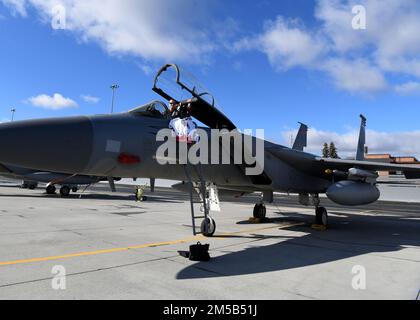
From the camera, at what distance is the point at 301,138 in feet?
48.4

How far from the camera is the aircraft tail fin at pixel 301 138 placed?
14656 millimetres

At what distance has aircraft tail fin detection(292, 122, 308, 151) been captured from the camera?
14.7m

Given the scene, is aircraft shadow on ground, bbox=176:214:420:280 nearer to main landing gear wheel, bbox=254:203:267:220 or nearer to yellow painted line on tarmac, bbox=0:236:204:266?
yellow painted line on tarmac, bbox=0:236:204:266

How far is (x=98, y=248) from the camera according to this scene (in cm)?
624

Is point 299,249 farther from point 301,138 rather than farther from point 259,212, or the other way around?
point 301,138

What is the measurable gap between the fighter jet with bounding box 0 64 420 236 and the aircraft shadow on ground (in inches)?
36.7

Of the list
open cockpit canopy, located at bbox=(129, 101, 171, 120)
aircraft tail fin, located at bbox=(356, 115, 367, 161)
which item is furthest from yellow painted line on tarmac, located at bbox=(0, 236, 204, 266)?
aircraft tail fin, located at bbox=(356, 115, 367, 161)

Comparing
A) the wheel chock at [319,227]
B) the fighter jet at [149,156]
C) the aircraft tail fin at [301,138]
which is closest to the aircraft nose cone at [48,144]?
the fighter jet at [149,156]

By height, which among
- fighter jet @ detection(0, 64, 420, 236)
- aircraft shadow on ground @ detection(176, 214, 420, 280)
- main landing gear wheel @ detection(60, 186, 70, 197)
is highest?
fighter jet @ detection(0, 64, 420, 236)

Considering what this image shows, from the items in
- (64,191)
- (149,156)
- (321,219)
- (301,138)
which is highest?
(301,138)

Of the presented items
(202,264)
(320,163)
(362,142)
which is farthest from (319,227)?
(362,142)

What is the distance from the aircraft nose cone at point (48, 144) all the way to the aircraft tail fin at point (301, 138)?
1087 centimetres

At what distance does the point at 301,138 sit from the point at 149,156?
997 cm

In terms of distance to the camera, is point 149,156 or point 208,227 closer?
point 149,156
